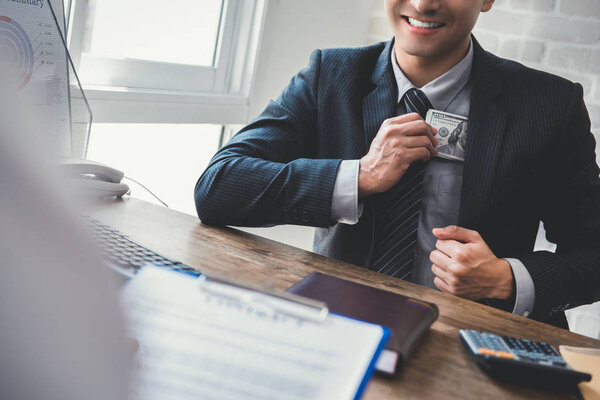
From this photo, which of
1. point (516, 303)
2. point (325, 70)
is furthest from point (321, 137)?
point (516, 303)

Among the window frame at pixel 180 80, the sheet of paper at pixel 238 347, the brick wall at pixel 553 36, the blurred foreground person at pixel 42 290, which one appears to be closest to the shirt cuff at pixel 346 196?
the sheet of paper at pixel 238 347

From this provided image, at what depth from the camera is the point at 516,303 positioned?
3.86 feet

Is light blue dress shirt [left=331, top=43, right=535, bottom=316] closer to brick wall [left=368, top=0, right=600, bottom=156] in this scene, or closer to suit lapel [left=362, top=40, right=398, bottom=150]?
suit lapel [left=362, top=40, right=398, bottom=150]

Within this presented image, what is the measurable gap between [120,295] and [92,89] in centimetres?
149

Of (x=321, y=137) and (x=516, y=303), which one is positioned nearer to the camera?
(x=516, y=303)

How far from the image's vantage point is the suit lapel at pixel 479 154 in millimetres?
1315

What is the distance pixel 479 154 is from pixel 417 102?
0.18m

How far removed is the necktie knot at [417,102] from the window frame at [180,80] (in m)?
0.79

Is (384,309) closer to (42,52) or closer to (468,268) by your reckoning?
(468,268)

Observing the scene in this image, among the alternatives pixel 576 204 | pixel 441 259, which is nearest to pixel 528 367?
pixel 441 259

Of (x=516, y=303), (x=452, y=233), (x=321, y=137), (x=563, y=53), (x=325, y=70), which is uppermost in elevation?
(x=563, y=53)

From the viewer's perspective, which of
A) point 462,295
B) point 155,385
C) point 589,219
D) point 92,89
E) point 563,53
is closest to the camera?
point 155,385

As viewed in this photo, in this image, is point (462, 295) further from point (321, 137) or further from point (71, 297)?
point (71, 297)

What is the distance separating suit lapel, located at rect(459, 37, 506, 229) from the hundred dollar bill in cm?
2
